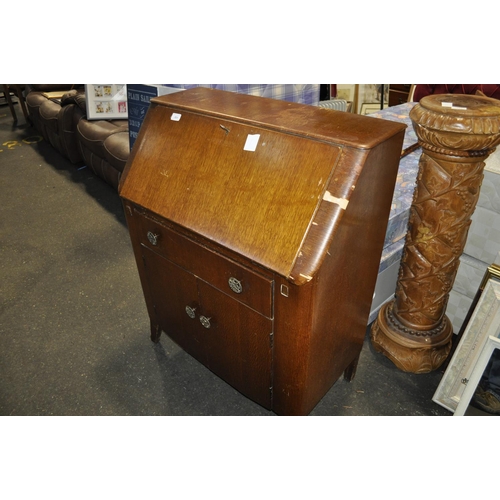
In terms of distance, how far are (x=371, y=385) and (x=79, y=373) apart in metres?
1.43

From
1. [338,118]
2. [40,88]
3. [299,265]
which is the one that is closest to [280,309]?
[299,265]

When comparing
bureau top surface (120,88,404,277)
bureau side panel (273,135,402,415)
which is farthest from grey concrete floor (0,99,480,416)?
bureau top surface (120,88,404,277)

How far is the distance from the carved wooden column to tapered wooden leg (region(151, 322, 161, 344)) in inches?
43.7

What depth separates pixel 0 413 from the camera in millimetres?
1786

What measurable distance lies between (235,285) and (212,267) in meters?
0.12

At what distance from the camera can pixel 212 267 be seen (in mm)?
1376

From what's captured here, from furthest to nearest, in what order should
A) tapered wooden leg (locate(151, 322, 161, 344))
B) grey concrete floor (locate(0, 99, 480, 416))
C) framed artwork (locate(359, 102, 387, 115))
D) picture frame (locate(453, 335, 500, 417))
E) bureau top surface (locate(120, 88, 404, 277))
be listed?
framed artwork (locate(359, 102, 387, 115)) < tapered wooden leg (locate(151, 322, 161, 344)) < grey concrete floor (locate(0, 99, 480, 416)) < picture frame (locate(453, 335, 500, 417)) < bureau top surface (locate(120, 88, 404, 277))

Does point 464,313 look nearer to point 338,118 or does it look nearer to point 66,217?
point 338,118

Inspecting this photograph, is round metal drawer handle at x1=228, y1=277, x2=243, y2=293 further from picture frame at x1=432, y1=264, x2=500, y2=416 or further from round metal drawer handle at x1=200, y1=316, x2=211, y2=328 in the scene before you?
picture frame at x1=432, y1=264, x2=500, y2=416

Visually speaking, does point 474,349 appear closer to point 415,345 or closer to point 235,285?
point 415,345

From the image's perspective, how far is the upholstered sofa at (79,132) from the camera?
3396 mm

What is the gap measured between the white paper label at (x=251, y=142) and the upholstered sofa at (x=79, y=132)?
2157 millimetres

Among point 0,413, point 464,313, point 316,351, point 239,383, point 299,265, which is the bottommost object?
point 0,413

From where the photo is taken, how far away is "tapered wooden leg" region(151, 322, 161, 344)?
2051mm
